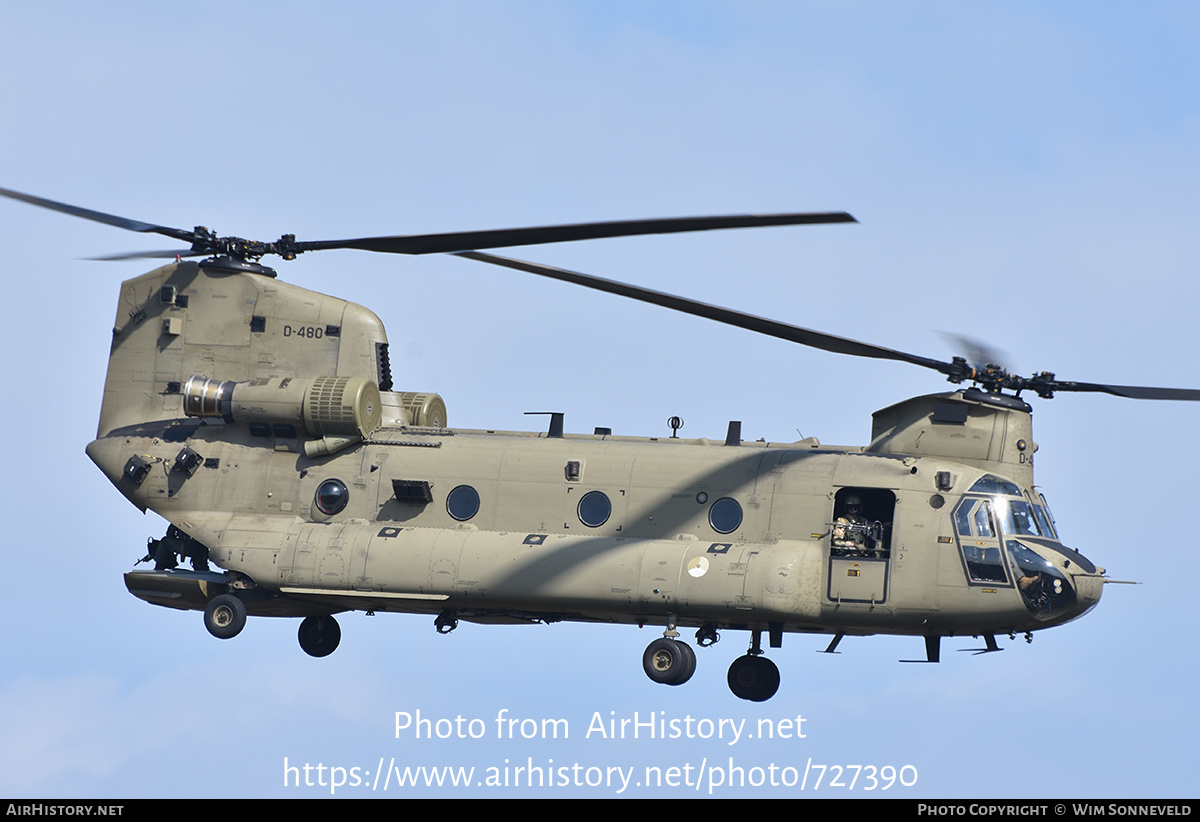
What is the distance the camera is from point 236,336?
95.1ft

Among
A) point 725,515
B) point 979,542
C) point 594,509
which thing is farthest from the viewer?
point 594,509

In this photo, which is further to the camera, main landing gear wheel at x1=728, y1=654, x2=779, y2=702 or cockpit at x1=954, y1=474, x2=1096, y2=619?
main landing gear wheel at x1=728, y1=654, x2=779, y2=702

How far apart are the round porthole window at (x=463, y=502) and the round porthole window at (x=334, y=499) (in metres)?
1.77

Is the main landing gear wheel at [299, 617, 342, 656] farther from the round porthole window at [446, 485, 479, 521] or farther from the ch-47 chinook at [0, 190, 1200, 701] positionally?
the round porthole window at [446, 485, 479, 521]

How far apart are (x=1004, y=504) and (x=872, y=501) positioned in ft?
6.60

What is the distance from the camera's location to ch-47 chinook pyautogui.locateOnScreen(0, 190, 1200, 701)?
84.0ft

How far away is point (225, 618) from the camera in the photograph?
27.6 metres

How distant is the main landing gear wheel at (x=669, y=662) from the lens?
85.3 ft

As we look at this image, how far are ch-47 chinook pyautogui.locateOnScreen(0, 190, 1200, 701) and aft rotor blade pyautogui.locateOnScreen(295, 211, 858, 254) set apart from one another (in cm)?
8

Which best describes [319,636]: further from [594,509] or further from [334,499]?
[594,509]

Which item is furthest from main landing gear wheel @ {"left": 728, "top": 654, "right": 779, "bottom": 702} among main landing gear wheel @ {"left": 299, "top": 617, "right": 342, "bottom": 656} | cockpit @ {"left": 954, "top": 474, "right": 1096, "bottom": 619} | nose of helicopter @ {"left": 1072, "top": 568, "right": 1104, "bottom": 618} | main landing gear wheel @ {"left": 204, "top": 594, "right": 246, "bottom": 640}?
main landing gear wheel @ {"left": 204, "top": 594, "right": 246, "bottom": 640}

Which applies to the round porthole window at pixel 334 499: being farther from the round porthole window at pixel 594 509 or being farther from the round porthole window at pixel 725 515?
the round porthole window at pixel 725 515

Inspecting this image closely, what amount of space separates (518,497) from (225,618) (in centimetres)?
526

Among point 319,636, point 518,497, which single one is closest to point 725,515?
point 518,497
